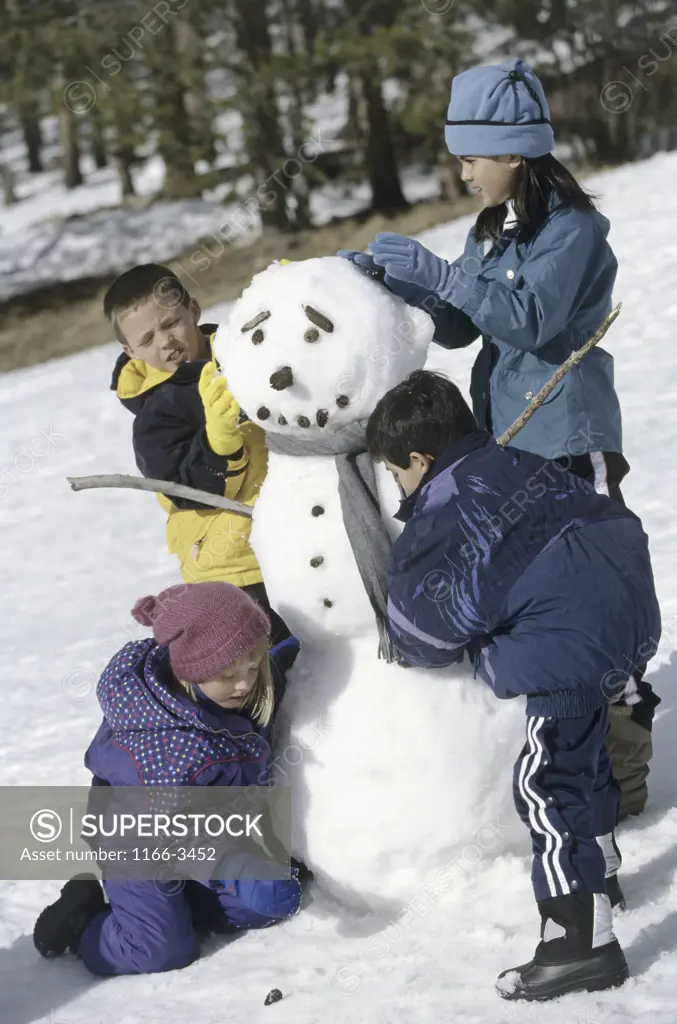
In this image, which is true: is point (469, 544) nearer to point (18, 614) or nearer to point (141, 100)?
point (18, 614)

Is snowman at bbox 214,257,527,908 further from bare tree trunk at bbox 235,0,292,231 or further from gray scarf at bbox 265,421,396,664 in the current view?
bare tree trunk at bbox 235,0,292,231

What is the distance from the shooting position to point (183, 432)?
318 cm

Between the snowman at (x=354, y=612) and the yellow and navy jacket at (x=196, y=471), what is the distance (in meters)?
0.34

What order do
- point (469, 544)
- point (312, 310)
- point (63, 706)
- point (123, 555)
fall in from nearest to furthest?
point (469, 544) → point (312, 310) → point (63, 706) → point (123, 555)

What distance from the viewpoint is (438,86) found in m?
15.9

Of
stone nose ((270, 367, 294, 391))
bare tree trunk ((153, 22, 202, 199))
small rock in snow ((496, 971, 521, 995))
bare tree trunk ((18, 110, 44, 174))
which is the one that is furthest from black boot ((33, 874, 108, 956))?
bare tree trunk ((18, 110, 44, 174))

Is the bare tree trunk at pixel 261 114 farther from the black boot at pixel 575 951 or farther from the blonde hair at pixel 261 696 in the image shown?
the black boot at pixel 575 951

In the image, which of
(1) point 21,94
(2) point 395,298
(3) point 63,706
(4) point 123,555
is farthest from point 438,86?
(2) point 395,298

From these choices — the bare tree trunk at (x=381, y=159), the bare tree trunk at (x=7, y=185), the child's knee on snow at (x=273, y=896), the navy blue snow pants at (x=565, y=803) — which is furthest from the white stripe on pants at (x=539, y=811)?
the bare tree trunk at (x=7, y=185)

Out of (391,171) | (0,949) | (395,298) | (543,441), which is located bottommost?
(391,171)

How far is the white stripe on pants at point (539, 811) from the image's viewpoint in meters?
2.37

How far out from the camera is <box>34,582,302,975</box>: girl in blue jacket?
2.79 meters

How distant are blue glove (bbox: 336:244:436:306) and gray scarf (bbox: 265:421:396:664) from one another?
0.31 m

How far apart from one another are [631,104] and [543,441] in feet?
56.5
